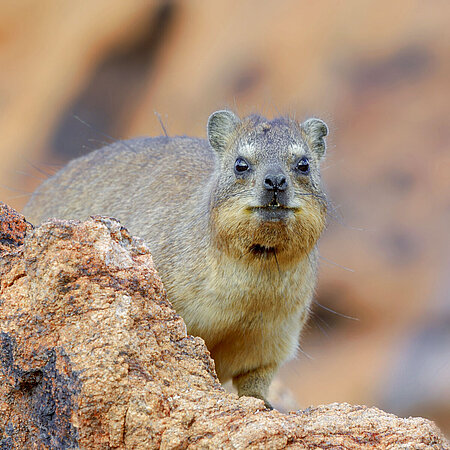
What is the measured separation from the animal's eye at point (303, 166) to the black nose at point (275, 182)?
557 millimetres

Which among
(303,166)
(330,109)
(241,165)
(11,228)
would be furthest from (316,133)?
(330,109)

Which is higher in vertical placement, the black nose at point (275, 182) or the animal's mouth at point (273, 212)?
the black nose at point (275, 182)

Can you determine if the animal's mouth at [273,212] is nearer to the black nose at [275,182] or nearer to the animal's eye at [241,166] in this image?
the black nose at [275,182]

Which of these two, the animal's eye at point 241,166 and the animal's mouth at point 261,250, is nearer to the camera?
the animal's mouth at point 261,250

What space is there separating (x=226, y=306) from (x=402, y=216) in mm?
9611

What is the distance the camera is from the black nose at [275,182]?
635cm

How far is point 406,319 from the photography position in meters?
15.4

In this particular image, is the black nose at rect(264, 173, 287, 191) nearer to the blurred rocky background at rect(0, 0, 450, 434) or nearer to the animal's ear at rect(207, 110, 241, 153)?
the animal's ear at rect(207, 110, 241, 153)

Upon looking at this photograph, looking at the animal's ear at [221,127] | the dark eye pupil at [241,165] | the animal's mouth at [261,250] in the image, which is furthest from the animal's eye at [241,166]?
the animal's ear at [221,127]

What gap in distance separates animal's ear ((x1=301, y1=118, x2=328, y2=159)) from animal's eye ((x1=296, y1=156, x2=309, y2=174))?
670mm

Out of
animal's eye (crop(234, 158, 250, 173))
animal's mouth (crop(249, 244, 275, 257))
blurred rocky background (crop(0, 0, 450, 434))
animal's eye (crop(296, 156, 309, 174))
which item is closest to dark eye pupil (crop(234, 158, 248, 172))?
animal's eye (crop(234, 158, 250, 173))

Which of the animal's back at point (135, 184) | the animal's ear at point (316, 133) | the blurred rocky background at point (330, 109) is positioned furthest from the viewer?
the blurred rocky background at point (330, 109)

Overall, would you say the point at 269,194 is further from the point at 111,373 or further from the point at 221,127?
the point at 111,373

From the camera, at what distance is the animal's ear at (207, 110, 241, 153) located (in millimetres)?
7672
